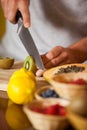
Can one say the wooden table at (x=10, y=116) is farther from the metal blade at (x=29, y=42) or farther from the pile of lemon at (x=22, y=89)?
the metal blade at (x=29, y=42)

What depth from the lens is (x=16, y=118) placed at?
760 millimetres

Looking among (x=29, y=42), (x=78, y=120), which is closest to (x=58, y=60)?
(x=29, y=42)

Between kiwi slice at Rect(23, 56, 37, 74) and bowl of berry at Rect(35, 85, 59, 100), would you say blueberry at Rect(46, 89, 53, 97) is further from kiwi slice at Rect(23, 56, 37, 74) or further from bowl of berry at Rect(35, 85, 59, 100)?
kiwi slice at Rect(23, 56, 37, 74)

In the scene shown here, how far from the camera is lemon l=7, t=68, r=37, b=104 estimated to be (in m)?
0.82

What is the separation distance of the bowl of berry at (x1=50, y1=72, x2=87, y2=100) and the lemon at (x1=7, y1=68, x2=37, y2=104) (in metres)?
0.09

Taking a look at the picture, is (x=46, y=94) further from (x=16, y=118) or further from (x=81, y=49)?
(x=81, y=49)

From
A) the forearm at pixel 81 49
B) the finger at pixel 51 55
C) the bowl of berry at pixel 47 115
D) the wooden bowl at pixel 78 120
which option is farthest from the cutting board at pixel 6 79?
the wooden bowl at pixel 78 120

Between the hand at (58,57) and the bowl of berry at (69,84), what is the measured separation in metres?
0.39

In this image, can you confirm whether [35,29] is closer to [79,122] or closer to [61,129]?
[61,129]

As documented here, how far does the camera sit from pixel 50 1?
1.44 meters

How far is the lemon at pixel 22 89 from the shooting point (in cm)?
82

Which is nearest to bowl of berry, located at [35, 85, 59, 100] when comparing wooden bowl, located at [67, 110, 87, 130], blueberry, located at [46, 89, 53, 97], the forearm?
blueberry, located at [46, 89, 53, 97]

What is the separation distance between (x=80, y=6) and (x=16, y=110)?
0.77 meters

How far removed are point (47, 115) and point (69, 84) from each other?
0.35ft
